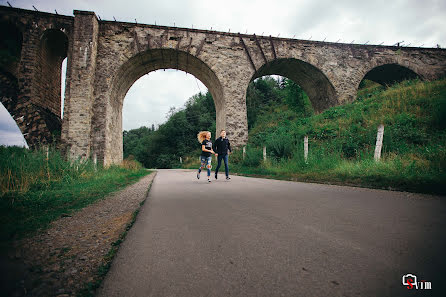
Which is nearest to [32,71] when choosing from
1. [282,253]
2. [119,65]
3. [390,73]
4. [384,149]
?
[119,65]

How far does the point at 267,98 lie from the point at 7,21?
1377 inches

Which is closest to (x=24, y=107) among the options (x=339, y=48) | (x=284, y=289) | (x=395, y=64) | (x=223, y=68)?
(x=223, y=68)

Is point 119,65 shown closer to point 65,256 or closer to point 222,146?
point 222,146

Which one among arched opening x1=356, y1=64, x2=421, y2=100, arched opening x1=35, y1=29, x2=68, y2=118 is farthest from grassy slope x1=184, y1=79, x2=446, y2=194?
arched opening x1=35, y1=29, x2=68, y2=118

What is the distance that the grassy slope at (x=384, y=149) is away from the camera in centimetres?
411

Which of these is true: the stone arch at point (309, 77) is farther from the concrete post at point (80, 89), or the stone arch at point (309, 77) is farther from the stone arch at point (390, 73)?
the concrete post at point (80, 89)

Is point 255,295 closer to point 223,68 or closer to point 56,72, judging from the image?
point 223,68

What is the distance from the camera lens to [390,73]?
17.6 m

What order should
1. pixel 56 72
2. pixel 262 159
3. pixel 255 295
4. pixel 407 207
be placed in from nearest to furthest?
pixel 255 295, pixel 407 207, pixel 262 159, pixel 56 72

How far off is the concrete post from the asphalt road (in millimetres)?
11766

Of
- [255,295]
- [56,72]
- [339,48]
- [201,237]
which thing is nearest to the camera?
[255,295]

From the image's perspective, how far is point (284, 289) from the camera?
3.06ft

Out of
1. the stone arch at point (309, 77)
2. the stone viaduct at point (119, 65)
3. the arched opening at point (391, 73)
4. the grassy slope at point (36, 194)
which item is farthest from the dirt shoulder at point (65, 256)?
the arched opening at point (391, 73)

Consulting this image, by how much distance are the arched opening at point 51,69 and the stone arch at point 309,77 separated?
43.8 ft
